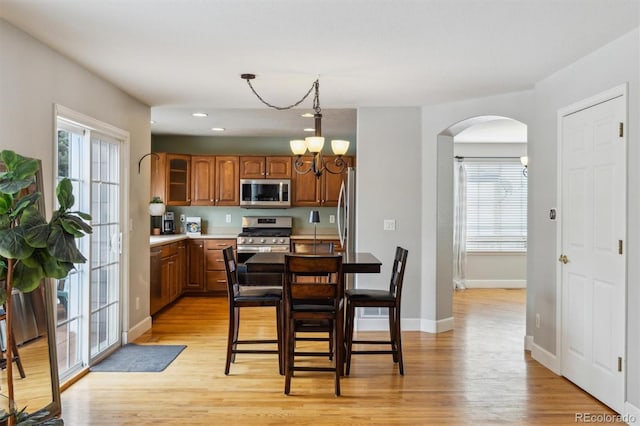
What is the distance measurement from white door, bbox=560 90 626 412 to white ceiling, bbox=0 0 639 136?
1.89ft

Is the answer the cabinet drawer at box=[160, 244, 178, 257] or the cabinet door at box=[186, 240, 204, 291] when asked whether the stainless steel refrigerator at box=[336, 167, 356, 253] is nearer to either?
the cabinet drawer at box=[160, 244, 178, 257]

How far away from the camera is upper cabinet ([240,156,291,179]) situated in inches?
301

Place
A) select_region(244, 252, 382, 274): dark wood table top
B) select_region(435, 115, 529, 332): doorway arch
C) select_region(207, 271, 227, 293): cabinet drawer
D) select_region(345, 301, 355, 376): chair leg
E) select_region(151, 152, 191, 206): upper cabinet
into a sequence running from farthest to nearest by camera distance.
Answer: select_region(151, 152, 191, 206): upper cabinet < select_region(207, 271, 227, 293): cabinet drawer < select_region(435, 115, 529, 332): doorway arch < select_region(345, 301, 355, 376): chair leg < select_region(244, 252, 382, 274): dark wood table top

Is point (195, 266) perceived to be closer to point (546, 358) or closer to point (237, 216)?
point (237, 216)

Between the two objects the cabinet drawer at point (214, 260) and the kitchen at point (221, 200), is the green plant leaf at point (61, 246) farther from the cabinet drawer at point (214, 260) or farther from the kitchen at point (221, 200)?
the cabinet drawer at point (214, 260)

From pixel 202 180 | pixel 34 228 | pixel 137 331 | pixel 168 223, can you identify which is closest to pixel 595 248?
pixel 34 228

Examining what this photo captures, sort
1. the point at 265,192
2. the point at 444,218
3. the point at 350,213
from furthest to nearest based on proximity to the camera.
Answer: the point at 265,192, the point at 350,213, the point at 444,218

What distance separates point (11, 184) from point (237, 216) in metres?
5.79

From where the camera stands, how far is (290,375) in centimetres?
354

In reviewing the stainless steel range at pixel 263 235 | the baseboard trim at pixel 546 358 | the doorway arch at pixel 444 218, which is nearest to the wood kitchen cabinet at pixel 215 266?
the stainless steel range at pixel 263 235

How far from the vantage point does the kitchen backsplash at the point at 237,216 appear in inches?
315

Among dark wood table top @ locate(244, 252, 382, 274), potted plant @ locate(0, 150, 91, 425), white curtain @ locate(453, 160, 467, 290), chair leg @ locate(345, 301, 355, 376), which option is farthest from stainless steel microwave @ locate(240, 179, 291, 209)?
potted plant @ locate(0, 150, 91, 425)

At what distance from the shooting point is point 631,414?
3.04 metres

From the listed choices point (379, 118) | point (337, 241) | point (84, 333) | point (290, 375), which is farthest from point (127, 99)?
point (337, 241)
